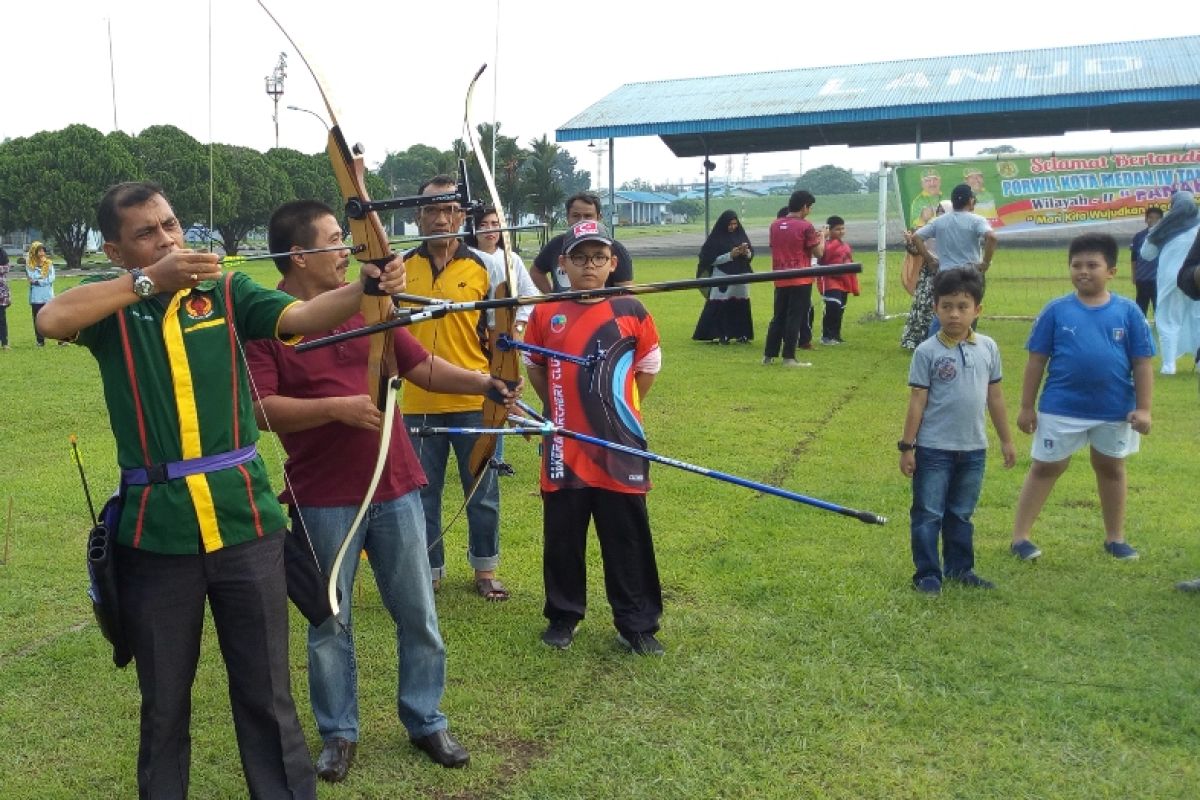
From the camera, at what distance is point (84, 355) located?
49.1 ft

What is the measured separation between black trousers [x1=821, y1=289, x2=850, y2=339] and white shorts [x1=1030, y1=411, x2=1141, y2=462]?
348 inches

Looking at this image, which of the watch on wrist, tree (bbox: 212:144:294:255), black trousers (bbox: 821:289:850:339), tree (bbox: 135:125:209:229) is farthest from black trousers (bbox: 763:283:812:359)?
the watch on wrist

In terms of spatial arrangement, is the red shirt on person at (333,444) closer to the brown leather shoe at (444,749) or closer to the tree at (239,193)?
the brown leather shoe at (444,749)

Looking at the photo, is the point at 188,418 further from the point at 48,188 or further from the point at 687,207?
the point at 687,207

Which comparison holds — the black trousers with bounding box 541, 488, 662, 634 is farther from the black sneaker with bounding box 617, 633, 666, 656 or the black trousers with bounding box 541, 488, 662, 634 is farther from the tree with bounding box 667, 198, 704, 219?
the tree with bounding box 667, 198, 704, 219

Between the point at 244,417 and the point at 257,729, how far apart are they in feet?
2.67

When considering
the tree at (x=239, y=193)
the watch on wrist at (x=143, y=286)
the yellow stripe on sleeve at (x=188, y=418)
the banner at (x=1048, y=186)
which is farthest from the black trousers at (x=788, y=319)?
the watch on wrist at (x=143, y=286)

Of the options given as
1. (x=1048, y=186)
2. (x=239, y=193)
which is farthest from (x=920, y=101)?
(x=239, y=193)

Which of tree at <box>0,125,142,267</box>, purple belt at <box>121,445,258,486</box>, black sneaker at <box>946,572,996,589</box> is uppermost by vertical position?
tree at <box>0,125,142,267</box>

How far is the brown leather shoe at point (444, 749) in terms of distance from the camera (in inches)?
132

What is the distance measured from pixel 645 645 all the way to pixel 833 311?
34.7ft

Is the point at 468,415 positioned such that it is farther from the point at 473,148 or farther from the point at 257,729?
the point at 257,729

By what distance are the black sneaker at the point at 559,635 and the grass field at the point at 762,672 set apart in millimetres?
65

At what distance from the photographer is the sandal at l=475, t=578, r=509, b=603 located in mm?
4891
